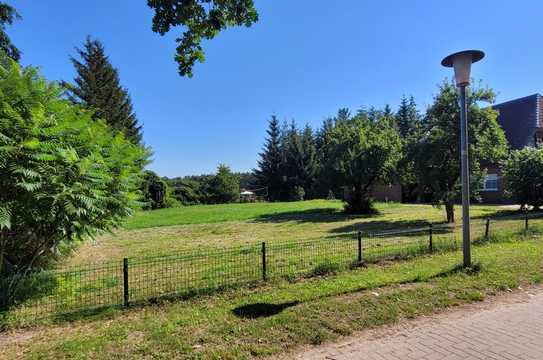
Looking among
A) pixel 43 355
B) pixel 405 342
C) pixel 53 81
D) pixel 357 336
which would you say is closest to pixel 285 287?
pixel 357 336

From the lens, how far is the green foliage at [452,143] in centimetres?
1398

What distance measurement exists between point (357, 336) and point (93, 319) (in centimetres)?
351

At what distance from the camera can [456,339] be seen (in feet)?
12.6

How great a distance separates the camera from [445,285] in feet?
18.6

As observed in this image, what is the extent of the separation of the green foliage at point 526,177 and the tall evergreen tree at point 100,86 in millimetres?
29447

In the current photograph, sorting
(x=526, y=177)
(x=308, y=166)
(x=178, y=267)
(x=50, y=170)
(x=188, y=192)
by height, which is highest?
(x=308, y=166)

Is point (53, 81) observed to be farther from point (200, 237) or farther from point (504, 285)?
point (200, 237)

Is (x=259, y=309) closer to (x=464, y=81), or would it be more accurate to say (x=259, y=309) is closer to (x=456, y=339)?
(x=456, y=339)

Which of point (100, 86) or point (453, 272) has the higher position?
point (100, 86)

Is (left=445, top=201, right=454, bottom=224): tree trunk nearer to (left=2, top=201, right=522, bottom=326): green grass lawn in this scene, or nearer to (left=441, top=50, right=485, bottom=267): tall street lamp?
(left=2, top=201, right=522, bottom=326): green grass lawn

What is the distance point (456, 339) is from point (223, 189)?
4306 centimetres

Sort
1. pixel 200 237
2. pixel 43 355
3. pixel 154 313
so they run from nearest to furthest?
pixel 43 355 < pixel 154 313 < pixel 200 237

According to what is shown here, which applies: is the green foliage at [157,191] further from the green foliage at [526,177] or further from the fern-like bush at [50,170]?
the fern-like bush at [50,170]

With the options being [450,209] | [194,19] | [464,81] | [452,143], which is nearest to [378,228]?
[450,209]
